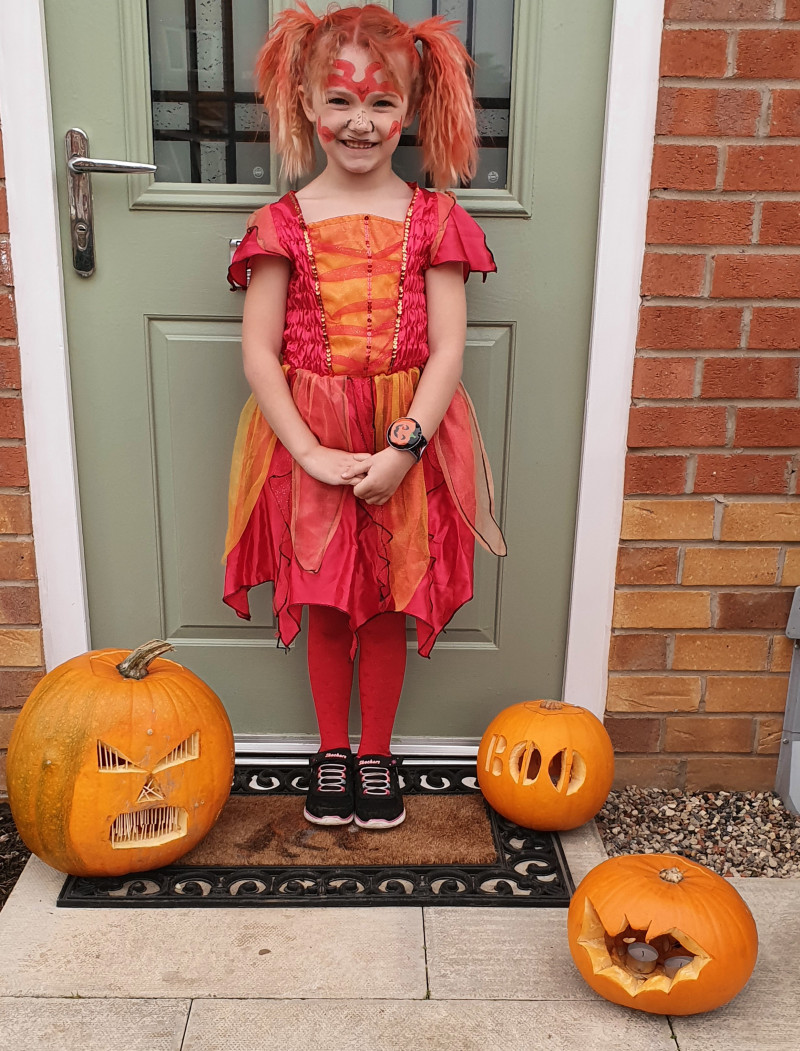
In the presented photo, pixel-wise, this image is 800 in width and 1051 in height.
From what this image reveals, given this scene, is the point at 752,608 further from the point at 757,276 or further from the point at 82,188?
the point at 82,188

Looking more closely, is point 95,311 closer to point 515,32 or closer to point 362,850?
point 515,32

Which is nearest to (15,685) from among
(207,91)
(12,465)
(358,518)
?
(12,465)

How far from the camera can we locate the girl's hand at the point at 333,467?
178cm

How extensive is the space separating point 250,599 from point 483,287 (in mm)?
991

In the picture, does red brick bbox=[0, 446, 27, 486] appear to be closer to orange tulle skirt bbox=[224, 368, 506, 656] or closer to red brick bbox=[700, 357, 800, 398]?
orange tulle skirt bbox=[224, 368, 506, 656]

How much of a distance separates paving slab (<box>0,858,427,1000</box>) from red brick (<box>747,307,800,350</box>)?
1.48 m

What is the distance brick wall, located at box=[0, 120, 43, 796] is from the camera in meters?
1.96

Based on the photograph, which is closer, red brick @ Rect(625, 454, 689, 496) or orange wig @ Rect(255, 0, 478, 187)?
orange wig @ Rect(255, 0, 478, 187)

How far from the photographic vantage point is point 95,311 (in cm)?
204

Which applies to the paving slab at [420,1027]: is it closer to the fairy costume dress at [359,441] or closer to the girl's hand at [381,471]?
the fairy costume dress at [359,441]

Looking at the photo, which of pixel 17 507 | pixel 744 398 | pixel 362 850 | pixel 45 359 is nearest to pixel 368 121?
pixel 45 359

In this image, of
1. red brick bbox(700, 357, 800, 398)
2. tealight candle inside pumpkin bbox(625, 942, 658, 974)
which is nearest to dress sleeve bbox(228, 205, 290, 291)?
red brick bbox(700, 357, 800, 398)

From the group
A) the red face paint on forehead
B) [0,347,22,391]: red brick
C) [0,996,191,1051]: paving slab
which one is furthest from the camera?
[0,347,22,391]: red brick

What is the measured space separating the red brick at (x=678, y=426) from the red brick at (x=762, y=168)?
19.7 inches
